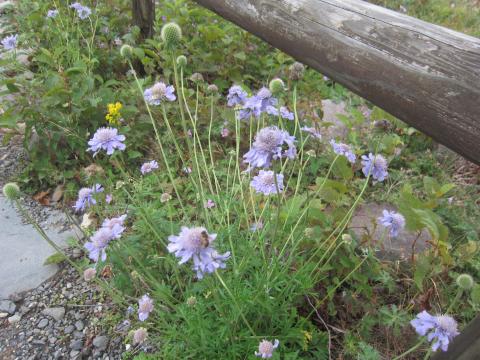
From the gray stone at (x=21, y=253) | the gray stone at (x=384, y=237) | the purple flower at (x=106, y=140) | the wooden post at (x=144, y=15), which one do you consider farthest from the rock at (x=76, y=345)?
the wooden post at (x=144, y=15)

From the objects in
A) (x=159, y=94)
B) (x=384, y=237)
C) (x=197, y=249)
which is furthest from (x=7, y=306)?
(x=384, y=237)

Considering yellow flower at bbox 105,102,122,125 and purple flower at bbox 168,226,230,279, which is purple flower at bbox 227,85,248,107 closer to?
purple flower at bbox 168,226,230,279

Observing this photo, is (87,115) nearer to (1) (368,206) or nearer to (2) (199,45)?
(2) (199,45)

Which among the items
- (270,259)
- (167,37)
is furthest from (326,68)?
(270,259)

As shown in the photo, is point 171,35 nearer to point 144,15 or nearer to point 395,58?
point 395,58

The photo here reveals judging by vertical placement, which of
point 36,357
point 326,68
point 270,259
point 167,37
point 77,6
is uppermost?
point 167,37

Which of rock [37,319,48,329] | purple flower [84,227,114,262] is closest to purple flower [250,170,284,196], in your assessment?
purple flower [84,227,114,262]

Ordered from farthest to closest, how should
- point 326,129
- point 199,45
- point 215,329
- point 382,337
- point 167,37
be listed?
point 199,45 → point 326,129 → point 382,337 → point 215,329 → point 167,37
